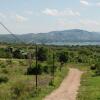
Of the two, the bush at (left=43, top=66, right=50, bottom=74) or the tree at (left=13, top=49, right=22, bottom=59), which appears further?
the tree at (left=13, top=49, right=22, bottom=59)

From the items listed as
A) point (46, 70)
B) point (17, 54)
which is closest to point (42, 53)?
point (17, 54)

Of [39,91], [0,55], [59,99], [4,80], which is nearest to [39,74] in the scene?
[4,80]

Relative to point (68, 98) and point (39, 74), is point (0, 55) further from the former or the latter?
point (68, 98)

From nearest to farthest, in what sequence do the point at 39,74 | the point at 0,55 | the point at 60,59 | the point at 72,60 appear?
the point at 39,74
the point at 60,59
the point at 72,60
the point at 0,55

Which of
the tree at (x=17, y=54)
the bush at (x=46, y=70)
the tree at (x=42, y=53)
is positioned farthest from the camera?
the tree at (x=17, y=54)

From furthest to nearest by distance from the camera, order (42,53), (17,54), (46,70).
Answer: (17,54)
(42,53)
(46,70)

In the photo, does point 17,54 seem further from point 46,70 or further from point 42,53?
point 46,70

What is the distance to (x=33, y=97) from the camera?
→ 35.1 metres

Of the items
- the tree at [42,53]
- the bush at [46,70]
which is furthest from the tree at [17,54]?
the bush at [46,70]

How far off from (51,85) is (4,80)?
6.97 m

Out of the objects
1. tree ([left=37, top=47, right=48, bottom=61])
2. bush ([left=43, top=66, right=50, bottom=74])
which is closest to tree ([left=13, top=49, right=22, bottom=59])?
tree ([left=37, top=47, right=48, bottom=61])

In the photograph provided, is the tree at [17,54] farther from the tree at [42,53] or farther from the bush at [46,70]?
the bush at [46,70]

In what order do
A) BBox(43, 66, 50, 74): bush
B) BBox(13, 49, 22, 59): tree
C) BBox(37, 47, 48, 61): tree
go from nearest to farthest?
BBox(43, 66, 50, 74): bush < BBox(37, 47, 48, 61): tree < BBox(13, 49, 22, 59): tree

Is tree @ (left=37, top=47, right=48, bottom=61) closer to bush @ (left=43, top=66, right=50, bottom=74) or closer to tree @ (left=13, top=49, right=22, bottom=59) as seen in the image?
tree @ (left=13, top=49, right=22, bottom=59)
